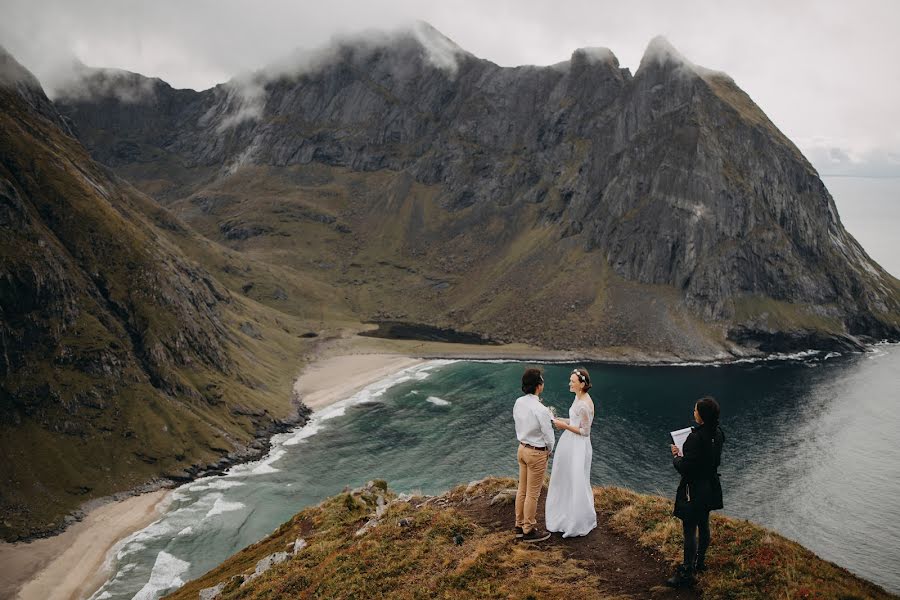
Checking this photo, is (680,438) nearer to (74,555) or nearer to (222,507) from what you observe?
(74,555)

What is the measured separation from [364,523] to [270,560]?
525 cm

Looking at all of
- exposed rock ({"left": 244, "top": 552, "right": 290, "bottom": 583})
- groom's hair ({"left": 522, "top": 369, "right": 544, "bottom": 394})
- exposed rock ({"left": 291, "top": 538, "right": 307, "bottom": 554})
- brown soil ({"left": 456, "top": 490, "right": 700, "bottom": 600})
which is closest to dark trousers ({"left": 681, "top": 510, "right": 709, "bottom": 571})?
brown soil ({"left": 456, "top": 490, "right": 700, "bottom": 600})

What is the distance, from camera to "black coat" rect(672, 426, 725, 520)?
13.1m

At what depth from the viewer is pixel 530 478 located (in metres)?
15.6

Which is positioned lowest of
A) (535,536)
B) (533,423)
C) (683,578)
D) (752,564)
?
(535,536)

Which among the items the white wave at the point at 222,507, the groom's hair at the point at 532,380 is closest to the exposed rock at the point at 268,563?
the groom's hair at the point at 532,380

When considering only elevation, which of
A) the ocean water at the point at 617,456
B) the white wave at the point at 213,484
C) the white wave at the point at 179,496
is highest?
the ocean water at the point at 617,456

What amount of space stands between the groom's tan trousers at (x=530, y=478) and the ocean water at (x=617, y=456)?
54.3m

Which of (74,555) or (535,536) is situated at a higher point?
(535,536)

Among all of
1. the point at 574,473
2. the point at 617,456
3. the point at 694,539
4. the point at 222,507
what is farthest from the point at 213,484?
the point at 694,539

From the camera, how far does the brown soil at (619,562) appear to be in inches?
546

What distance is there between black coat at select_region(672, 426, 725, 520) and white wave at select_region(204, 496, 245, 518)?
75469 millimetres

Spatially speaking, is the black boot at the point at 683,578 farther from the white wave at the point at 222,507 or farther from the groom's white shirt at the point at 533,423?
the white wave at the point at 222,507

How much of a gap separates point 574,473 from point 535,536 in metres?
2.54
